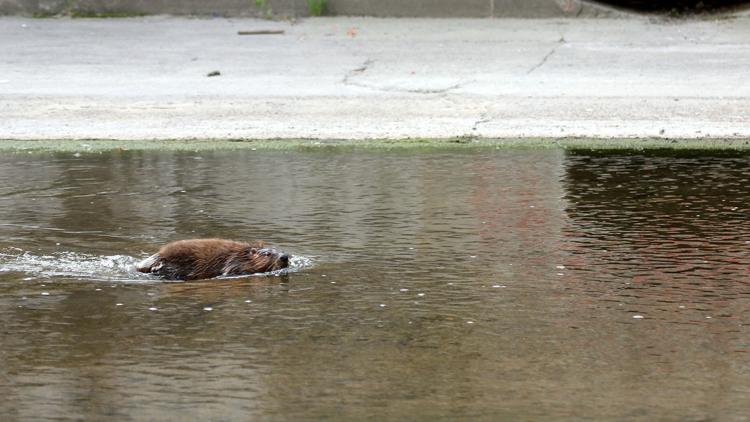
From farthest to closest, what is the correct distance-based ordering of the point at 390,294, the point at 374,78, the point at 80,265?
the point at 374,78, the point at 80,265, the point at 390,294

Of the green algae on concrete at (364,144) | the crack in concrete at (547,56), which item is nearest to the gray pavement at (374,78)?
the crack in concrete at (547,56)

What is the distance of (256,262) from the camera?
6.80 meters

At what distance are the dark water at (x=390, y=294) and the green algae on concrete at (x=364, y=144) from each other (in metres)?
0.81

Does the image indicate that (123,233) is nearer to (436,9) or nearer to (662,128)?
(662,128)

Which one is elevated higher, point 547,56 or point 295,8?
point 295,8

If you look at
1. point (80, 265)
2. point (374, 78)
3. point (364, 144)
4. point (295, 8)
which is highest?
point (295, 8)

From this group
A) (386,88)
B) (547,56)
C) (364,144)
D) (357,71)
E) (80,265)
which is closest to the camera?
(80,265)

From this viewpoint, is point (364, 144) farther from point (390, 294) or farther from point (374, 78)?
point (390, 294)

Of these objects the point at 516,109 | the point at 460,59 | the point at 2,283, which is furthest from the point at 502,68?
the point at 2,283

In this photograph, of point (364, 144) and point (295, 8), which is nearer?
point (364, 144)

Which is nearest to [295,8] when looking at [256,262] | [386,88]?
[386,88]

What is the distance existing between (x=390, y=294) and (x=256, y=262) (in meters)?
0.72

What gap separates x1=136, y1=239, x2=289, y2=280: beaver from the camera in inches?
265

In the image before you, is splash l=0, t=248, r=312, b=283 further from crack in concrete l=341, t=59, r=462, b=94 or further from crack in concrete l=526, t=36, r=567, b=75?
crack in concrete l=526, t=36, r=567, b=75
